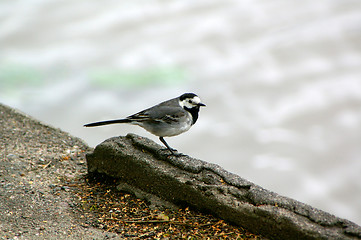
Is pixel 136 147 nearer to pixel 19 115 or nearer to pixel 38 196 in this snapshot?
pixel 38 196

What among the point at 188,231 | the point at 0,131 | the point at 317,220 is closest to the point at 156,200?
the point at 188,231

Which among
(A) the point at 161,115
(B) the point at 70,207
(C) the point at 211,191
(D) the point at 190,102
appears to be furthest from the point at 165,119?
(B) the point at 70,207

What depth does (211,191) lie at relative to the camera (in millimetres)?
3896

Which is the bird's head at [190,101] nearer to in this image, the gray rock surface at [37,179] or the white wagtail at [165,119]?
the white wagtail at [165,119]

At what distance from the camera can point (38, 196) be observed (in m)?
4.29

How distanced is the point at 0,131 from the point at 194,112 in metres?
2.17

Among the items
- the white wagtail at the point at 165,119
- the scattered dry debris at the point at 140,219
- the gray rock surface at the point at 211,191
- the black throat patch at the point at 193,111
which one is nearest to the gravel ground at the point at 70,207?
the scattered dry debris at the point at 140,219

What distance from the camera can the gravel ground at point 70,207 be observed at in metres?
3.78

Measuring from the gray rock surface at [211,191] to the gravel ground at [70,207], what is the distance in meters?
0.11

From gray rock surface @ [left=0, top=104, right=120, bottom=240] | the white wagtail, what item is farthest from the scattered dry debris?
the white wagtail

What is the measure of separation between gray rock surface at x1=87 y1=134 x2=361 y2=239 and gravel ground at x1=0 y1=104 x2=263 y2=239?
0.11 m

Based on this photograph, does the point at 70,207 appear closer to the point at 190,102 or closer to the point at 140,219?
the point at 140,219

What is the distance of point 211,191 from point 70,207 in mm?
1202

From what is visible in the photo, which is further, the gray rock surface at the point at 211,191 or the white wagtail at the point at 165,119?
the white wagtail at the point at 165,119
